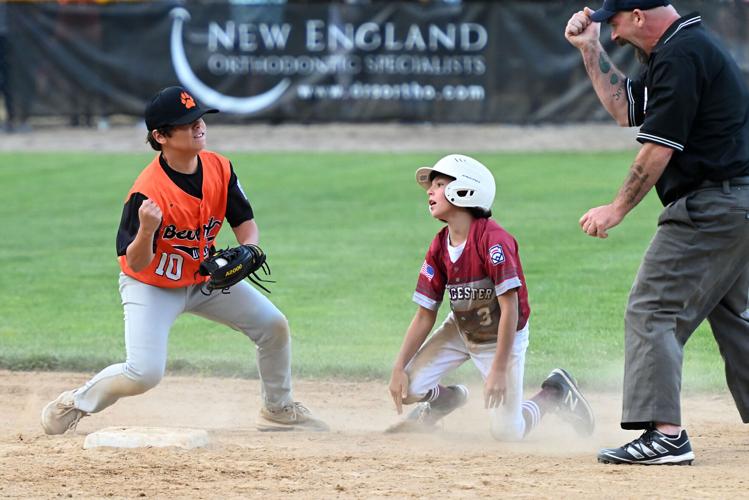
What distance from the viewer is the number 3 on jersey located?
19.8 ft

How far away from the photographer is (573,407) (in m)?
6.29

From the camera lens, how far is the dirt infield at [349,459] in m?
4.87

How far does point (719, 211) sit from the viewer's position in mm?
5285

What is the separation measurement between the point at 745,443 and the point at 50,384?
4.17 meters

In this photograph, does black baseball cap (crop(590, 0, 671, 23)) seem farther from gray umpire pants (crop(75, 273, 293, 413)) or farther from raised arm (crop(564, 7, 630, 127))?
gray umpire pants (crop(75, 273, 293, 413))

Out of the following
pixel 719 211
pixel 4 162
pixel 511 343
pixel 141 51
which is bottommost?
pixel 511 343

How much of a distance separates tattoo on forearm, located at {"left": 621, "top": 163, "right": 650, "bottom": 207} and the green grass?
8.27 feet

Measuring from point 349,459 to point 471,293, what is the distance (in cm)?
104

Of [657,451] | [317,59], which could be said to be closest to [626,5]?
[657,451]

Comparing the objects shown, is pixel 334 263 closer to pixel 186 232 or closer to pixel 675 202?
pixel 186 232

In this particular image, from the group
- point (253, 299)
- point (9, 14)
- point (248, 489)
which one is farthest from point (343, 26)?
point (248, 489)

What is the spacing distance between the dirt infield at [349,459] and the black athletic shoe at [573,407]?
0.08 m

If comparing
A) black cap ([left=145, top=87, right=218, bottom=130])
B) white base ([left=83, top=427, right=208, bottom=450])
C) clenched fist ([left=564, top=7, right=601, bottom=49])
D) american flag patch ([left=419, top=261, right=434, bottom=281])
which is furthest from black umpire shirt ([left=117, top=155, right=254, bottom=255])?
clenched fist ([left=564, top=7, right=601, bottom=49])

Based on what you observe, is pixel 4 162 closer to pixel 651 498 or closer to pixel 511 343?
pixel 511 343
